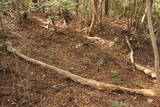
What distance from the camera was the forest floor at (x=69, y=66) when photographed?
4.38 m

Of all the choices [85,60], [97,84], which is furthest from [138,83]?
[85,60]

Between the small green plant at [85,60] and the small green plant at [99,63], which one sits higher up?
the small green plant at [85,60]

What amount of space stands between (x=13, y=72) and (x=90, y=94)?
2.03 meters

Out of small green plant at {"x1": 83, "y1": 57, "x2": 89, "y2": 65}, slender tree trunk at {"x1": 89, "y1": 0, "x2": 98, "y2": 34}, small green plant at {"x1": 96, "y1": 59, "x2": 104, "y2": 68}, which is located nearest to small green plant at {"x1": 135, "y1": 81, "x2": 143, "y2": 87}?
small green plant at {"x1": 96, "y1": 59, "x2": 104, "y2": 68}

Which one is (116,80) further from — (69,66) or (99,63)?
(69,66)

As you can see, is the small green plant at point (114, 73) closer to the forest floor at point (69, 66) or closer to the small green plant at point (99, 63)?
the forest floor at point (69, 66)

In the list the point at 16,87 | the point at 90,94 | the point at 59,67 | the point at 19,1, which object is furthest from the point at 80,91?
the point at 19,1

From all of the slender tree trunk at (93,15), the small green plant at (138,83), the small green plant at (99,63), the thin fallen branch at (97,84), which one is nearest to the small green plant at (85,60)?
the small green plant at (99,63)

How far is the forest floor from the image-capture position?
438 centimetres

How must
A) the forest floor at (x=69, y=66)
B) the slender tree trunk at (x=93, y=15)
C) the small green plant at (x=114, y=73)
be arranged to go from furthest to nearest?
1. the slender tree trunk at (x=93, y=15)
2. the small green plant at (x=114, y=73)
3. the forest floor at (x=69, y=66)

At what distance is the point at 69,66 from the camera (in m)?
5.68

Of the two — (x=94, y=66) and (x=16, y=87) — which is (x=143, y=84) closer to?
(x=94, y=66)

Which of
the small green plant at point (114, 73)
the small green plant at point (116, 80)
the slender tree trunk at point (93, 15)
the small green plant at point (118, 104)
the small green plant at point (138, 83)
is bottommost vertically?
the small green plant at point (118, 104)

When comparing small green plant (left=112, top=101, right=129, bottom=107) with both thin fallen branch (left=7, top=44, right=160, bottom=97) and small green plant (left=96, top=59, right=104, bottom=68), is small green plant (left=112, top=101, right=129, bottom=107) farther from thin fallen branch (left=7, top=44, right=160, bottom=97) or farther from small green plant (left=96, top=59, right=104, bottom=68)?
small green plant (left=96, top=59, right=104, bottom=68)
